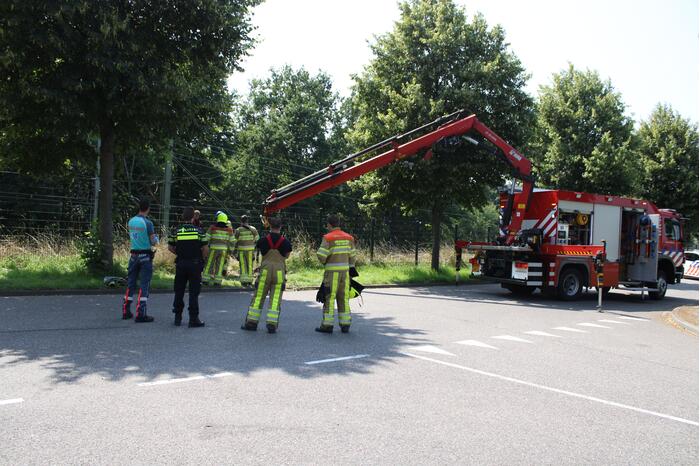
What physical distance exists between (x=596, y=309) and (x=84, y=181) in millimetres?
21695

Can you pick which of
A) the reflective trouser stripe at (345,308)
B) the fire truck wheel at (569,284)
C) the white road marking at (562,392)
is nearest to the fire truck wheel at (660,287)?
the fire truck wheel at (569,284)

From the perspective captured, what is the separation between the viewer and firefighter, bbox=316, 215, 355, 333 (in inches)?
342

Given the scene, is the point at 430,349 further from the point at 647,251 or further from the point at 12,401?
the point at 647,251

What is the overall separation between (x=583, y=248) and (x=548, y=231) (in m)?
0.99

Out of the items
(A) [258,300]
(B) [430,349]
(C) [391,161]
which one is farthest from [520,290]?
Answer: (A) [258,300]

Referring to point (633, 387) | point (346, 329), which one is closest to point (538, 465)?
point (633, 387)

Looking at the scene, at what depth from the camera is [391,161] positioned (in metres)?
16.3

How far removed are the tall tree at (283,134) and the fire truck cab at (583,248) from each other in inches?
1005

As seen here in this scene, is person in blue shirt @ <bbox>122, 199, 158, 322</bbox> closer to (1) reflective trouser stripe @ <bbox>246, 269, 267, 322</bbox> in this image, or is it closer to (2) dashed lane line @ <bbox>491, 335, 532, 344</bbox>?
(1) reflective trouser stripe @ <bbox>246, 269, 267, 322</bbox>

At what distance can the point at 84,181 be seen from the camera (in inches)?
1014

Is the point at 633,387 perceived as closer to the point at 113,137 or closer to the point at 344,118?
the point at 113,137

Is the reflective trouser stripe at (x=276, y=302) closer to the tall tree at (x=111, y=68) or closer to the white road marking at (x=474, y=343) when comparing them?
the white road marking at (x=474, y=343)

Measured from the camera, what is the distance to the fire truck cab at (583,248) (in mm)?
15320

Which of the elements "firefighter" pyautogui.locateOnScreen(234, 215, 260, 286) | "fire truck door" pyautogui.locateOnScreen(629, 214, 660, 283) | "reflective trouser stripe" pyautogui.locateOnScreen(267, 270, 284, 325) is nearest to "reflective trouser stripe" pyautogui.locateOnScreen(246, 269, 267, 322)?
"reflective trouser stripe" pyautogui.locateOnScreen(267, 270, 284, 325)
